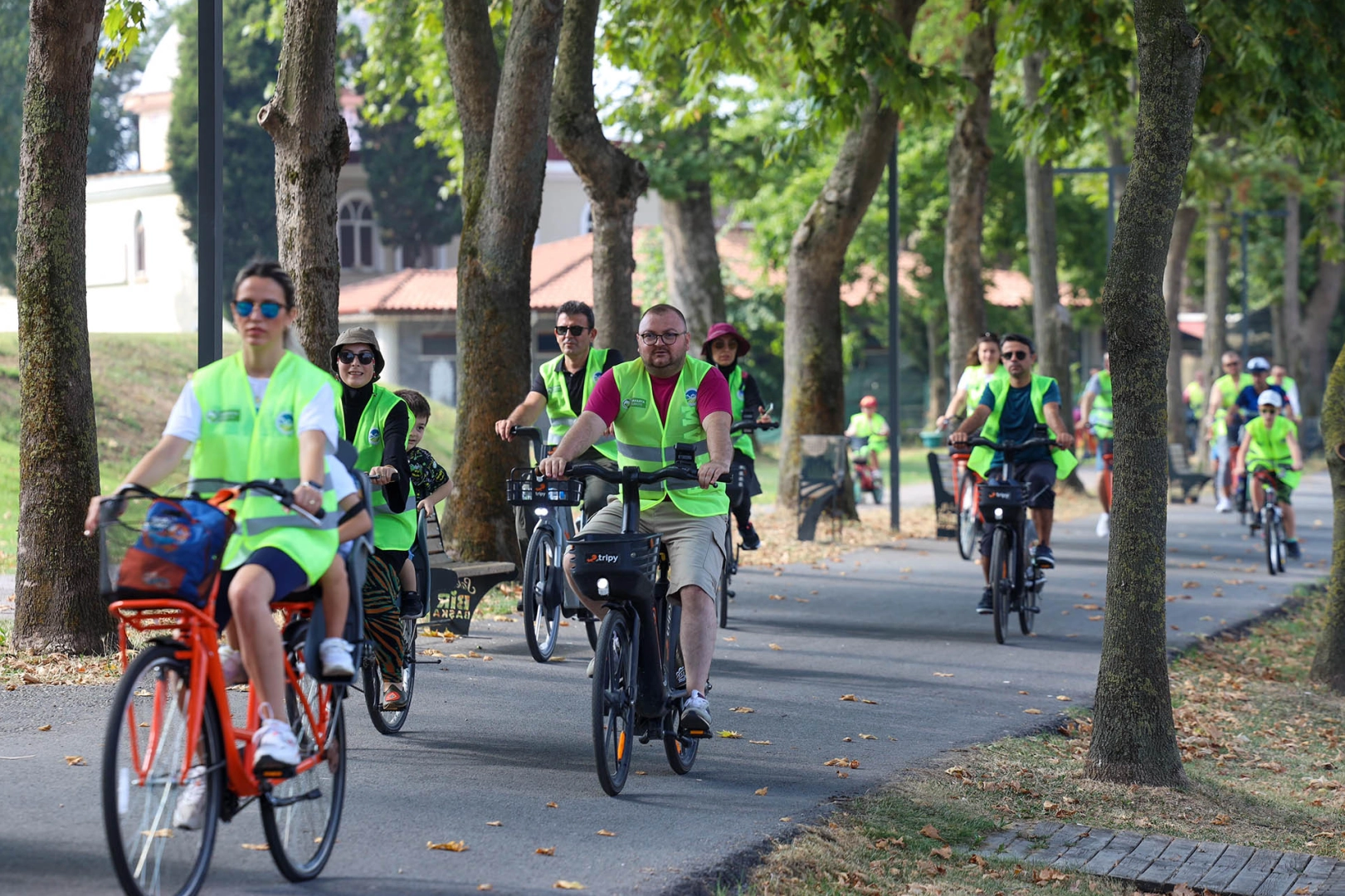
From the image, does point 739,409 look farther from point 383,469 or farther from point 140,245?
point 140,245

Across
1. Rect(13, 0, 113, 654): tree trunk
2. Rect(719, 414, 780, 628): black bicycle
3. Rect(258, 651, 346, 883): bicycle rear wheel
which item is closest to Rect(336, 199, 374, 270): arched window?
Rect(719, 414, 780, 628): black bicycle

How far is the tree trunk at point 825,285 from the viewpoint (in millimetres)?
18359

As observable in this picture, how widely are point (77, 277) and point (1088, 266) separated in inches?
1636

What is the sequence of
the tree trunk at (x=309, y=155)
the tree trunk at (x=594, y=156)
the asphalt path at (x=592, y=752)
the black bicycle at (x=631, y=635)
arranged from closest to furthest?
the asphalt path at (x=592, y=752), the black bicycle at (x=631, y=635), the tree trunk at (x=309, y=155), the tree trunk at (x=594, y=156)

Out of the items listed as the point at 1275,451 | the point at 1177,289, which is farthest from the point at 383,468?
the point at 1177,289

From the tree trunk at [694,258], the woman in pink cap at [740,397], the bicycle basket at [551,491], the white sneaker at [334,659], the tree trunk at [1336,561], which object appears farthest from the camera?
the tree trunk at [694,258]

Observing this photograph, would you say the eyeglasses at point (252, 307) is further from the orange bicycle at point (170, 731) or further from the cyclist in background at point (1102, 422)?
the cyclist in background at point (1102, 422)

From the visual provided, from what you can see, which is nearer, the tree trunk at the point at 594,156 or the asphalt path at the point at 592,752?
the asphalt path at the point at 592,752

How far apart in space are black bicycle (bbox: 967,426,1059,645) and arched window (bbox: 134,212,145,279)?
1800 inches

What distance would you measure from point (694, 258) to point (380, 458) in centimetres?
2400

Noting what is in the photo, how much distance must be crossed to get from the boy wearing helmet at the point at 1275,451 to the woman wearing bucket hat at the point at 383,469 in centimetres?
1120

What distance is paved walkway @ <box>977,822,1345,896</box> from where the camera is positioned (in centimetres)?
582

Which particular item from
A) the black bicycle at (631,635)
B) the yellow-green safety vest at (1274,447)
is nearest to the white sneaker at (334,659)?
the black bicycle at (631,635)

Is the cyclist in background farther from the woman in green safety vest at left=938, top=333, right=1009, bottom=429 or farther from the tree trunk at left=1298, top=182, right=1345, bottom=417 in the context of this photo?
the tree trunk at left=1298, top=182, right=1345, bottom=417
